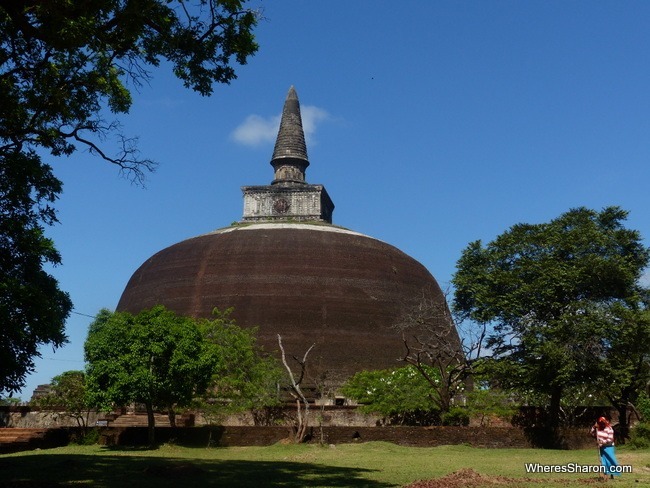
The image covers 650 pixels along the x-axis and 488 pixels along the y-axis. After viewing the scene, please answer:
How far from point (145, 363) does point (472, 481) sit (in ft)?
40.7

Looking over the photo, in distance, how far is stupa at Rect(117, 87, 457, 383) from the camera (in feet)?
121

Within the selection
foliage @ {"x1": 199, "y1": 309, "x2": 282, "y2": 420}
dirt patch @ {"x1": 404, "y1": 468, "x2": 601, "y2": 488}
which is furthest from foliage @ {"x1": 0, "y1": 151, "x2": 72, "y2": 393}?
foliage @ {"x1": 199, "y1": 309, "x2": 282, "y2": 420}

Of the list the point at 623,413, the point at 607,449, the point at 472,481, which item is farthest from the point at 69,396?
the point at 607,449

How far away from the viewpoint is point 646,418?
23.4 m

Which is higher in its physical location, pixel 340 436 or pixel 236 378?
pixel 236 378

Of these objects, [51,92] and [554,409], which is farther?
[554,409]

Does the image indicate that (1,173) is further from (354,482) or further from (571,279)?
(571,279)

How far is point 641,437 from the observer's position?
20094mm

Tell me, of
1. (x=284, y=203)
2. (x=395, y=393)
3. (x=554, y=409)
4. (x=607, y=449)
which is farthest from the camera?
(x=284, y=203)

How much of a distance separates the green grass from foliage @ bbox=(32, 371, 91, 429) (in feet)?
16.6

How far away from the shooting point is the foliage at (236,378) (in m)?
25.5

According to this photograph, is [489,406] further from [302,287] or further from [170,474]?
[302,287]

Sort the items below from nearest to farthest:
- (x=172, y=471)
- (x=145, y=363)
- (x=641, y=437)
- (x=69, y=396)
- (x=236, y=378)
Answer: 1. (x=172, y=471)
2. (x=641, y=437)
3. (x=145, y=363)
4. (x=69, y=396)
5. (x=236, y=378)

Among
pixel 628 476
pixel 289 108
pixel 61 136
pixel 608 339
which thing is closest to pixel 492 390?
pixel 608 339
